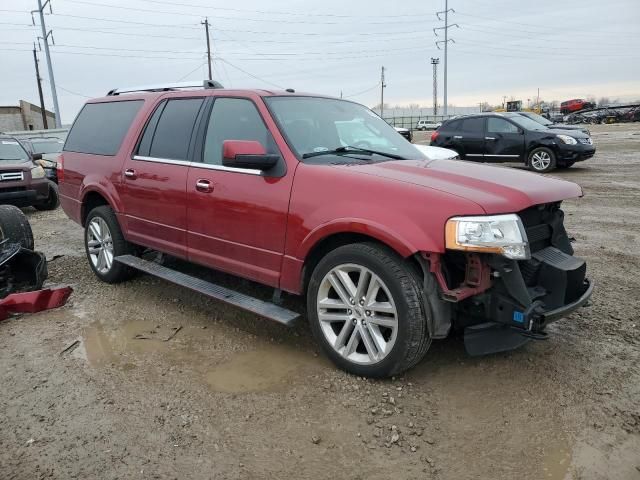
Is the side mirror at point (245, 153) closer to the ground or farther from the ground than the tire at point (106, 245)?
farther from the ground

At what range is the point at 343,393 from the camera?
129 inches

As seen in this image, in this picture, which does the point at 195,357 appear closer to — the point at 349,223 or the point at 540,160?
the point at 349,223

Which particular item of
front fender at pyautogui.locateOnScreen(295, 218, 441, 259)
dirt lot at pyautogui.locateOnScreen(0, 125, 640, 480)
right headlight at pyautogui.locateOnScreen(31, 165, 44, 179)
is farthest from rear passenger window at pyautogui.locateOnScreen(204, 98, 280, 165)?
right headlight at pyautogui.locateOnScreen(31, 165, 44, 179)

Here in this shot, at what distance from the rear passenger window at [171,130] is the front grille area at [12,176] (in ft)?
21.8

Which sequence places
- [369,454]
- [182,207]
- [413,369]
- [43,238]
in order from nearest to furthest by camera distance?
[369,454]
[413,369]
[182,207]
[43,238]

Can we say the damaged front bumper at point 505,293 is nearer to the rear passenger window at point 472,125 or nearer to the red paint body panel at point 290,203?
the red paint body panel at point 290,203

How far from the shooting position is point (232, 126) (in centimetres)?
421

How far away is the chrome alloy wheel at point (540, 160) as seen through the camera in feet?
44.8

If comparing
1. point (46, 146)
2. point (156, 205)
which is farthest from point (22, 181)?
point (156, 205)

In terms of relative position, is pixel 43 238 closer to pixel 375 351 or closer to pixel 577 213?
pixel 375 351

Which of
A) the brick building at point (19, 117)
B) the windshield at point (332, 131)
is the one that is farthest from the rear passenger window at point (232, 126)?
the brick building at point (19, 117)

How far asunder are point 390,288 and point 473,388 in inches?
33.1

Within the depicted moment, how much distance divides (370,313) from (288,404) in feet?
2.44

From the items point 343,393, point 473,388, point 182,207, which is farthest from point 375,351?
point 182,207
